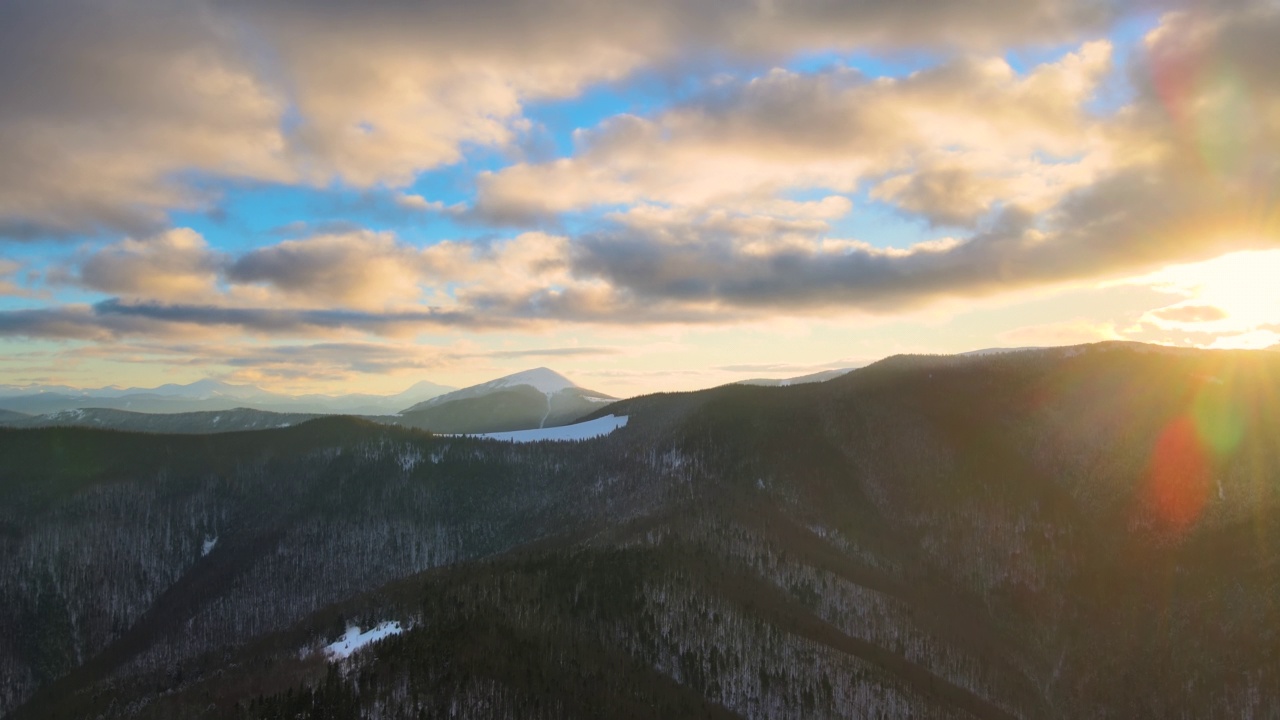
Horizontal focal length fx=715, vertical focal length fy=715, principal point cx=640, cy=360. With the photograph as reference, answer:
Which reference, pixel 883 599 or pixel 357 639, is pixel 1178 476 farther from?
pixel 357 639

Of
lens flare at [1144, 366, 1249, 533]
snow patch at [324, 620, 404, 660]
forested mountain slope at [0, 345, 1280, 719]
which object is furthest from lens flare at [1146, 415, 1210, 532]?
snow patch at [324, 620, 404, 660]

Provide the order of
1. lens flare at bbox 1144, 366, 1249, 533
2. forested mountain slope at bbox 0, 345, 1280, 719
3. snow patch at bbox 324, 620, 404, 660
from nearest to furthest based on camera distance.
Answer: forested mountain slope at bbox 0, 345, 1280, 719 → snow patch at bbox 324, 620, 404, 660 → lens flare at bbox 1144, 366, 1249, 533

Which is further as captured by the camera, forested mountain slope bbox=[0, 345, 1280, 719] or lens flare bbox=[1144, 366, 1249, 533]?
lens flare bbox=[1144, 366, 1249, 533]

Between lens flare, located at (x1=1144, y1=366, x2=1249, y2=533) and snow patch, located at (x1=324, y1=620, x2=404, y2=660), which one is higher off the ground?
lens flare, located at (x1=1144, y1=366, x2=1249, y2=533)

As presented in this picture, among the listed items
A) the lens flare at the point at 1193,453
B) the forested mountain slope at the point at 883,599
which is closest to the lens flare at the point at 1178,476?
the lens flare at the point at 1193,453

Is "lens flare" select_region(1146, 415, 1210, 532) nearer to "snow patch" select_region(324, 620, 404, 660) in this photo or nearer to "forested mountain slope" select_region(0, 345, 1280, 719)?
"forested mountain slope" select_region(0, 345, 1280, 719)

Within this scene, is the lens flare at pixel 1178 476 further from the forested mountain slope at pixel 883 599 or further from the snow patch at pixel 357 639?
the snow patch at pixel 357 639

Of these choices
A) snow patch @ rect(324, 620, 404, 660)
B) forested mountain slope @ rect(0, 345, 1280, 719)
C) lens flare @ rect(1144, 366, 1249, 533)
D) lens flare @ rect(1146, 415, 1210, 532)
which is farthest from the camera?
lens flare @ rect(1144, 366, 1249, 533)

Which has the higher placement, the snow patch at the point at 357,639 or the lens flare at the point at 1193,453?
the lens flare at the point at 1193,453
